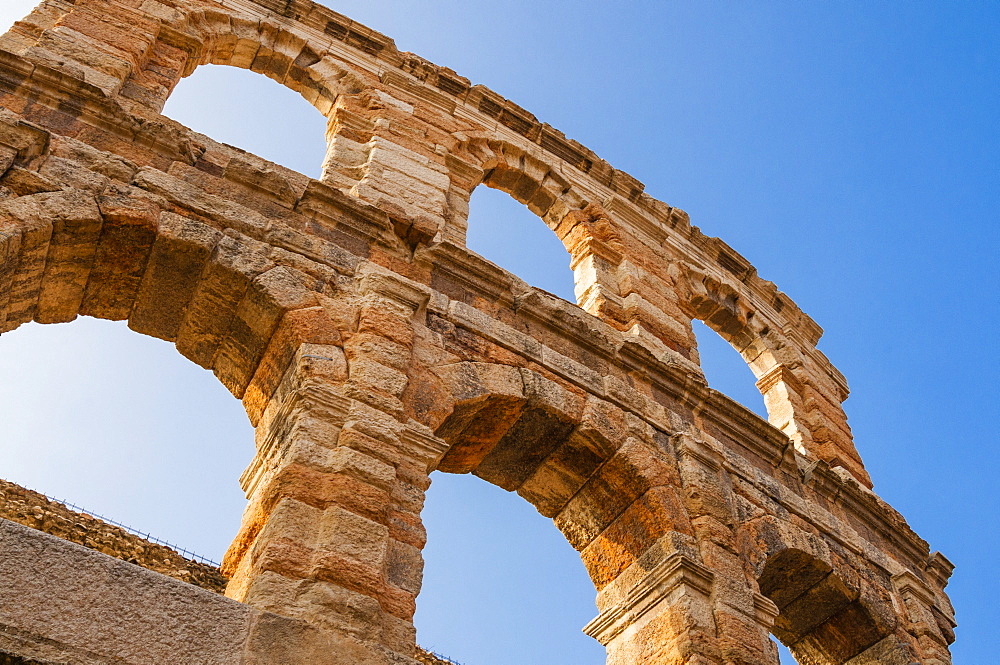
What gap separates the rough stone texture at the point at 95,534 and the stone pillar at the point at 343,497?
0.89 m

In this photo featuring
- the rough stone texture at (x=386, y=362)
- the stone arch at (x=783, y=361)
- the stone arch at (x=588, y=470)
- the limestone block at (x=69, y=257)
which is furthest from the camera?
the stone arch at (x=783, y=361)

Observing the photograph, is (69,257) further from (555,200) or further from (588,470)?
(555,200)

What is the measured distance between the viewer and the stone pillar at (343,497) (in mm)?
3807

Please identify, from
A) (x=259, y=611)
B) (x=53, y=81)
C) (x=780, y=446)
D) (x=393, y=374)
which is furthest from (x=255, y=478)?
(x=780, y=446)

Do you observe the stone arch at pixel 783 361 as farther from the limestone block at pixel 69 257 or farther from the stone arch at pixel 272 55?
the limestone block at pixel 69 257

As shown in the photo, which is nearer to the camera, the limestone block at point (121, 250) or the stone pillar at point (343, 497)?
the stone pillar at point (343, 497)

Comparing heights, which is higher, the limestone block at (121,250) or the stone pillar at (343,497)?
the limestone block at (121,250)

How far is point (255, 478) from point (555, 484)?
7.38 ft

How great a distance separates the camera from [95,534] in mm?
5426

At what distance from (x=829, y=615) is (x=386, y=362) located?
4179mm

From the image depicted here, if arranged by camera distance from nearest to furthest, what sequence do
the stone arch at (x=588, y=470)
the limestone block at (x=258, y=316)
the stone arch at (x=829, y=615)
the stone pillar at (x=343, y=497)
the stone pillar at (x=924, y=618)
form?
the stone pillar at (x=343, y=497) → the limestone block at (x=258, y=316) → the stone arch at (x=588, y=470) → the stone arch at (x=829, y=615) → the stone pillar at (x=924, y=618)

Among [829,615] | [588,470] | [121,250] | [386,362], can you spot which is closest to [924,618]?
[829,615]

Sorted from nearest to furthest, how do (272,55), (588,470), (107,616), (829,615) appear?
(107,616) → (588,470) → (829,615) → (272,55)

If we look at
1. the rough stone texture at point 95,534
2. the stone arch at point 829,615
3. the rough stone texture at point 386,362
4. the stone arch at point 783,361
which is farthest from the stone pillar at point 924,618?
the rough stone texture at point 95,534
